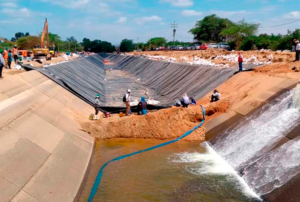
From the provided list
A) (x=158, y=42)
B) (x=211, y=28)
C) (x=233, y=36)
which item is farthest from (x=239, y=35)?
(x=158, y=42)

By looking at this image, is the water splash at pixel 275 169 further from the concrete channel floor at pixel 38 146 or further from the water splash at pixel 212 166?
the concrete channel floor at pixel 38 146

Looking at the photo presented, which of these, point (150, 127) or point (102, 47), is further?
point (102, 47)

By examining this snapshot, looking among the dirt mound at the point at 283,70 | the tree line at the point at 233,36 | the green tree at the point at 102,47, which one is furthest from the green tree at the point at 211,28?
the dirt mound at the point at 283,70

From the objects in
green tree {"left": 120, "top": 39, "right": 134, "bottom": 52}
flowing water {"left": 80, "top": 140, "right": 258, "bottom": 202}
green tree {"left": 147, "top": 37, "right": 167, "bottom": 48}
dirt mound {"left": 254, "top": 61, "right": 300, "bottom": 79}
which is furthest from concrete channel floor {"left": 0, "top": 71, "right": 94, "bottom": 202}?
green tree {"left": 120, "top": 39, "right": 134, "bottom": 52}

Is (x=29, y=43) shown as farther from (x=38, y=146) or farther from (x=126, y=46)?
(x=38, y=146)

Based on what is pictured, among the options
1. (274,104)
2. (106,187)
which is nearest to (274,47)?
(274,104)

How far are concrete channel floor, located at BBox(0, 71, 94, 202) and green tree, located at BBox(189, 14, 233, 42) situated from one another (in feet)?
297

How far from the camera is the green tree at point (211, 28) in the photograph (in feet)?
334

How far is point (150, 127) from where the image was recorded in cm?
1530

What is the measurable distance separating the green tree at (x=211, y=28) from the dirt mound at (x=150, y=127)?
293 ft

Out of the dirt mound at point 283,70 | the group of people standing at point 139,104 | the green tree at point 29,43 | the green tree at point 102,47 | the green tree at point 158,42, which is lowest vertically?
the green tree at point 102,47

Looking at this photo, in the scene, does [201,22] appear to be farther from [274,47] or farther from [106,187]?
[106,187]

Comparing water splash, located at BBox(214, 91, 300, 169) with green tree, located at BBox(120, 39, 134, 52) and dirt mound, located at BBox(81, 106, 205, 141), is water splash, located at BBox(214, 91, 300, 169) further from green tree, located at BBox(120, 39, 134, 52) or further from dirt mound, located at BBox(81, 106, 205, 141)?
green tree, located at BBox(120, 39, 134, 52)

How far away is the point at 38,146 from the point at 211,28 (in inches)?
3835
